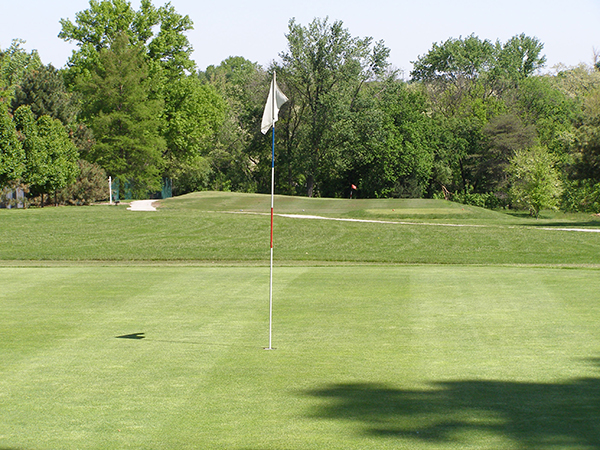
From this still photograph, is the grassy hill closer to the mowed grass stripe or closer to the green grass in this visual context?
the green grass

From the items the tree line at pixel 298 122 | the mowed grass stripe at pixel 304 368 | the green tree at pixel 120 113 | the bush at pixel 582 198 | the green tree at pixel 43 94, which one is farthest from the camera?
the green tree at pixel 120 113

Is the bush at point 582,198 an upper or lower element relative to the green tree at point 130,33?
lower

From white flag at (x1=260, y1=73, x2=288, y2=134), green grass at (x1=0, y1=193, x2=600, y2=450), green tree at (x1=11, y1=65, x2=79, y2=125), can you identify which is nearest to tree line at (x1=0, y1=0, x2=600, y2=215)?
green tree at (x1=11, y1=65, x2=79, y2=125)

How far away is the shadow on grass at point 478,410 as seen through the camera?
473 cm

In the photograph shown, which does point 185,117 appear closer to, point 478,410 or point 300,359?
point 300,359

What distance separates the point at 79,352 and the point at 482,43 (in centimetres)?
8449

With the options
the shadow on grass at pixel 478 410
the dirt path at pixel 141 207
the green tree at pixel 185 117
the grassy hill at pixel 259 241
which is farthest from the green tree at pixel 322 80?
the shadow on grass at pixel 478 410

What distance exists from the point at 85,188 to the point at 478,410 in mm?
40920

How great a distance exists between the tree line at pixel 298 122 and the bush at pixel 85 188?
0.10 meters

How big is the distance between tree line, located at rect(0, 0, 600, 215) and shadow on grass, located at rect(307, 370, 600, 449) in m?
33.9

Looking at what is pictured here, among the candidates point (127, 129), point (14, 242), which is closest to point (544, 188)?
point (127, 129)

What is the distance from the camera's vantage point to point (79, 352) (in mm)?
7648

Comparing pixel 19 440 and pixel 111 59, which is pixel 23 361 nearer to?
pixel 19 440

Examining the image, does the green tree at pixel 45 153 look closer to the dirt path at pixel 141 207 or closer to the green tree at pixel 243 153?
the dirt path at pixel 141 207
